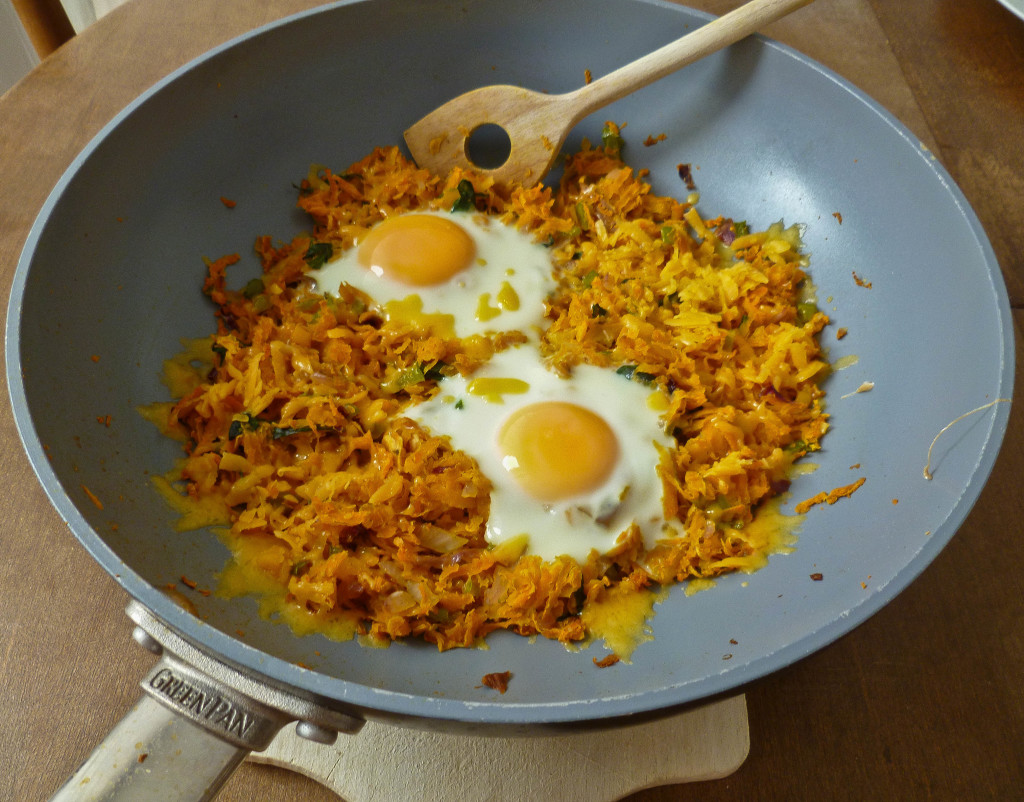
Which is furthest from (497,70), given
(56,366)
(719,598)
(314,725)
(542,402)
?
→ (314,725)

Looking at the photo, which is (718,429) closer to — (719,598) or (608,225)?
(719,598)

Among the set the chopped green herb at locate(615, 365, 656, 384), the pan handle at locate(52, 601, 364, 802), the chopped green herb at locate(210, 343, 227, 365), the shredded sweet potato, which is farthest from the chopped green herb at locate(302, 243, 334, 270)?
the pan handle at locate(52, 601, 364, 802)

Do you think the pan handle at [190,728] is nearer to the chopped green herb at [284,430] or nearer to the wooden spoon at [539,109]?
the chopped green herb at [284,430]

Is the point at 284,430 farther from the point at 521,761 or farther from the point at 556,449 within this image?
the point at 521,761

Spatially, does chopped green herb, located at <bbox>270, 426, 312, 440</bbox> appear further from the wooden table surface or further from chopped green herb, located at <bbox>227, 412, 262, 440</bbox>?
the wooden table surface

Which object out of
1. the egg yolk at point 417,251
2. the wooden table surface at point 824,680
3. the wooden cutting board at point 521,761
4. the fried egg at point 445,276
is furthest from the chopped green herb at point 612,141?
the wooden cutting board at point 521,761

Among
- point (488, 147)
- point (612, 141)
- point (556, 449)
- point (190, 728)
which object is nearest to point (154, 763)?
point (190, 728)
